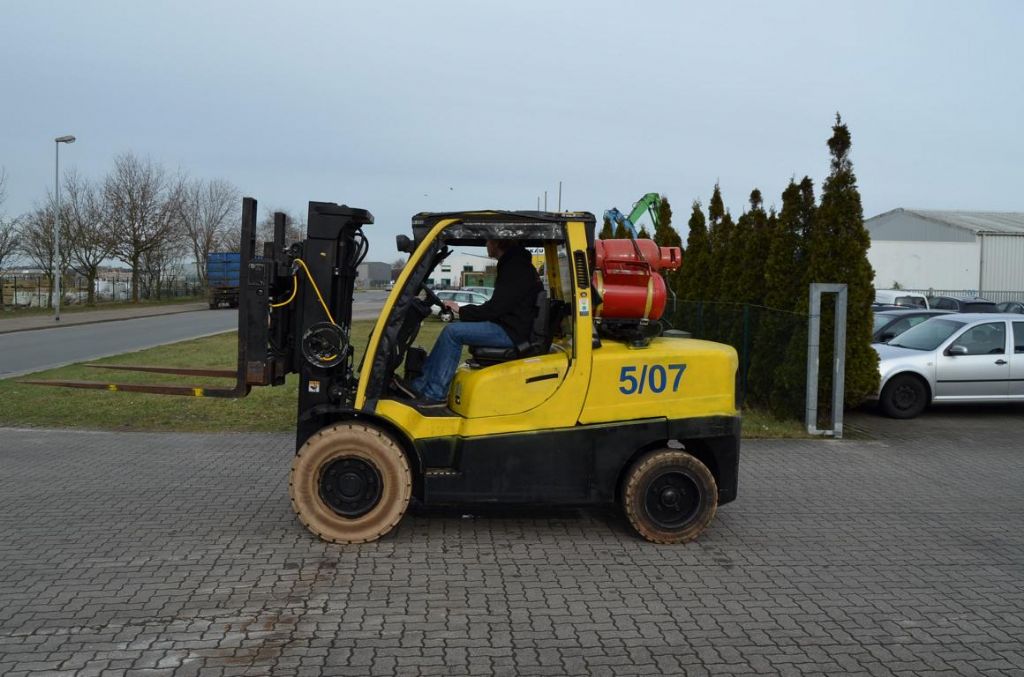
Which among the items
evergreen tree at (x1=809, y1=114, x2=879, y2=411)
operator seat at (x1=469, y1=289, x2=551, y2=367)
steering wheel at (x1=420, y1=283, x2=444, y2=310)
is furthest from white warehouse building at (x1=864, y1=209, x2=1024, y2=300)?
steering wheel at (x1=420, y1=283, x2=444, y2=310)

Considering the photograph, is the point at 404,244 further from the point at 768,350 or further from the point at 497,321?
the point at 768,350

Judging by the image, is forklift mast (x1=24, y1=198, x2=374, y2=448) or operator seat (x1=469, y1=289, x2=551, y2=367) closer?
forklift mast (x1=24, y1=198, x2=374, y2=448)

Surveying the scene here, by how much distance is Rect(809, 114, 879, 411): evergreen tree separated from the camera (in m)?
11.8

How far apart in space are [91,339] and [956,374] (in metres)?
23.8

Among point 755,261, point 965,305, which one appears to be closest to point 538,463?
point 755,261

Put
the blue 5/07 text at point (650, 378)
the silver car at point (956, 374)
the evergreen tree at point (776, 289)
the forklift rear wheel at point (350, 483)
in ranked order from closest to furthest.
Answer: the forklift rear wheel at point (350, 483)
the blue 5/07 text at point (650, 378)
the evergreen tree at point (776, 289)
the silver car at point (956, 374)

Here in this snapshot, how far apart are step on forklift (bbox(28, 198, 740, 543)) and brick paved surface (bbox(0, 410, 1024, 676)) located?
1.32 ft

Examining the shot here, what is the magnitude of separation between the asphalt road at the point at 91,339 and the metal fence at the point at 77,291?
918 cm

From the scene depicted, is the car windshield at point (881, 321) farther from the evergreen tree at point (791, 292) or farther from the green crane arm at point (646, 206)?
the green crane arm at point (646, 206)

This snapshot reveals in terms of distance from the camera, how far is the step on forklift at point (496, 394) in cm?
621

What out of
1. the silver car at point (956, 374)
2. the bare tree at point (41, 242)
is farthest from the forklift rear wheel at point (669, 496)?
the bare tree at point (41, 242)

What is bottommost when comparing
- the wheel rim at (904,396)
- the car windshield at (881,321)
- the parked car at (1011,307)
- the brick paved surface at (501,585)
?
the brick paved surface at (501,585)

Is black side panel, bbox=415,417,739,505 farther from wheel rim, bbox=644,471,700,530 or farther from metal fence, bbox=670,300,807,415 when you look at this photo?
metal fence, bbox=670,300,807,415

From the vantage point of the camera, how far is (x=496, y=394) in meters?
6.21
